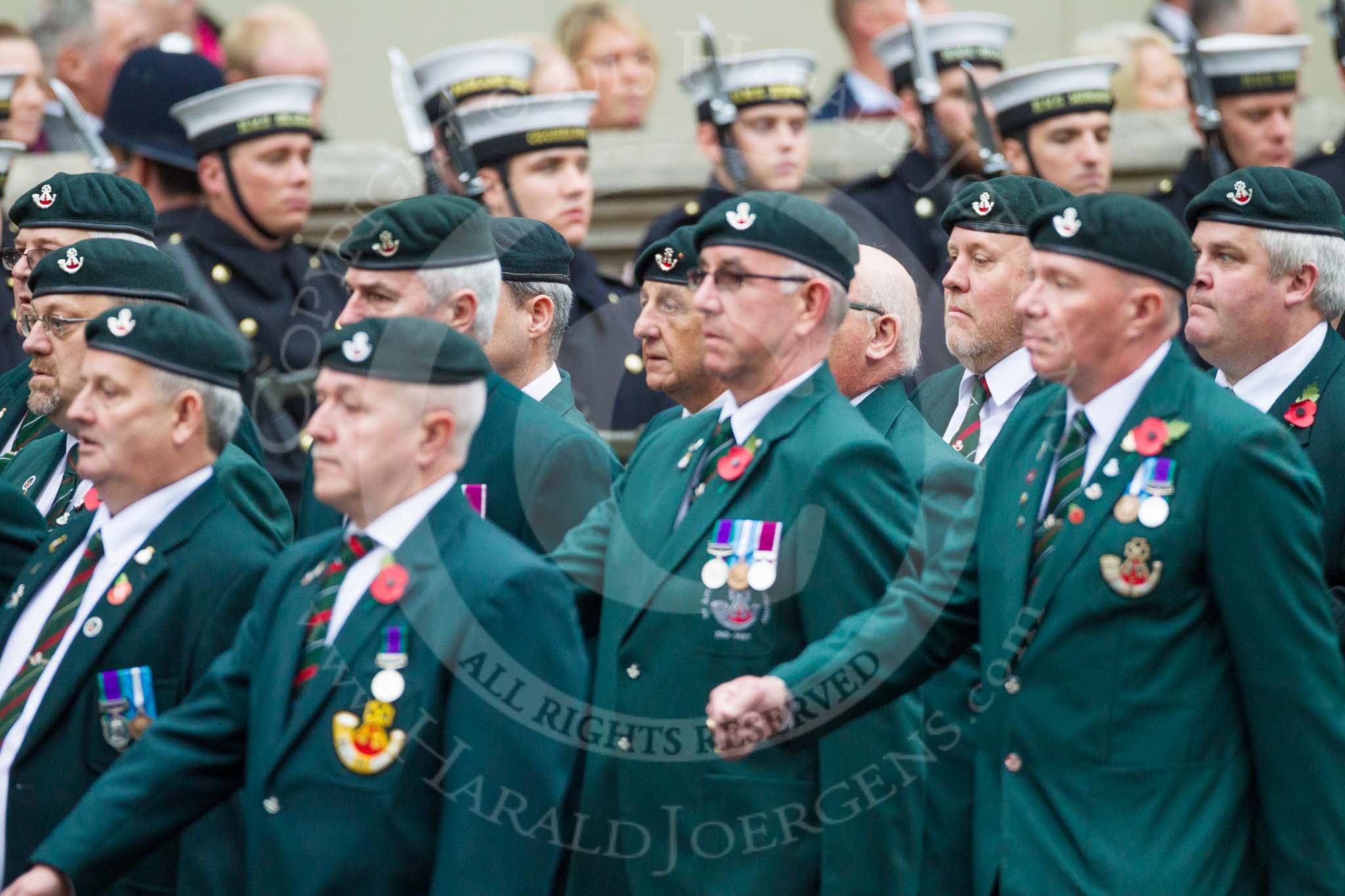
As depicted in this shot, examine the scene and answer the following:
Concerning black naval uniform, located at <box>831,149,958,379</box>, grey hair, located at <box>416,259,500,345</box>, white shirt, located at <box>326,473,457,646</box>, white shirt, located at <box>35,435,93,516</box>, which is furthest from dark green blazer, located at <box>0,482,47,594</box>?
black naval uniform, located at <box>831,149,958,379</box>

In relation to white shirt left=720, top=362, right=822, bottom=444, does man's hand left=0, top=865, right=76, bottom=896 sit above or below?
below

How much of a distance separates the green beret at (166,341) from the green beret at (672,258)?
1.51 metres

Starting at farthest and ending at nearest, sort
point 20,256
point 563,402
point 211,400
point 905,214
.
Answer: point 905,214 < point 20,256 < point 563,402 < point 211,400

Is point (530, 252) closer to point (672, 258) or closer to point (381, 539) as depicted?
point (672, 258)

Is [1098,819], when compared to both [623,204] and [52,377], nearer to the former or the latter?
[52,377]

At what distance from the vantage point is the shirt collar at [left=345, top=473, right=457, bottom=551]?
3828 millimetres

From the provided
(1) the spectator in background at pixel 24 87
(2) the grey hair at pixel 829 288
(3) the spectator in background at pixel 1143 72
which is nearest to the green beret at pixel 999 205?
(2) the grey hair at pixel 829 288

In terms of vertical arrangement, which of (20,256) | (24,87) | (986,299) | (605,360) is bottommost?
(605,360)

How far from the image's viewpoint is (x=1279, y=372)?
16.3 ft

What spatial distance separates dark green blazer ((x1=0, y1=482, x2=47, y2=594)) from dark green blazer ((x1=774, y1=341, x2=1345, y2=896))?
1.91 m

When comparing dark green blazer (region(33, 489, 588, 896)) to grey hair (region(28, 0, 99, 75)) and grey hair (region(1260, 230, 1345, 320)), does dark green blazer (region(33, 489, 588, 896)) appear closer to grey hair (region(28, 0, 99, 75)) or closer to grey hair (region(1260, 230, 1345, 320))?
grey hair (region(1260, 230, 1345, 320))

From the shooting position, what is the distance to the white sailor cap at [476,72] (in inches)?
307

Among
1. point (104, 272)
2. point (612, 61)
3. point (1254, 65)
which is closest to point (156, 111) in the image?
point (612, 61)

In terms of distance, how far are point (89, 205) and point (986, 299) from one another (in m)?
2.51
